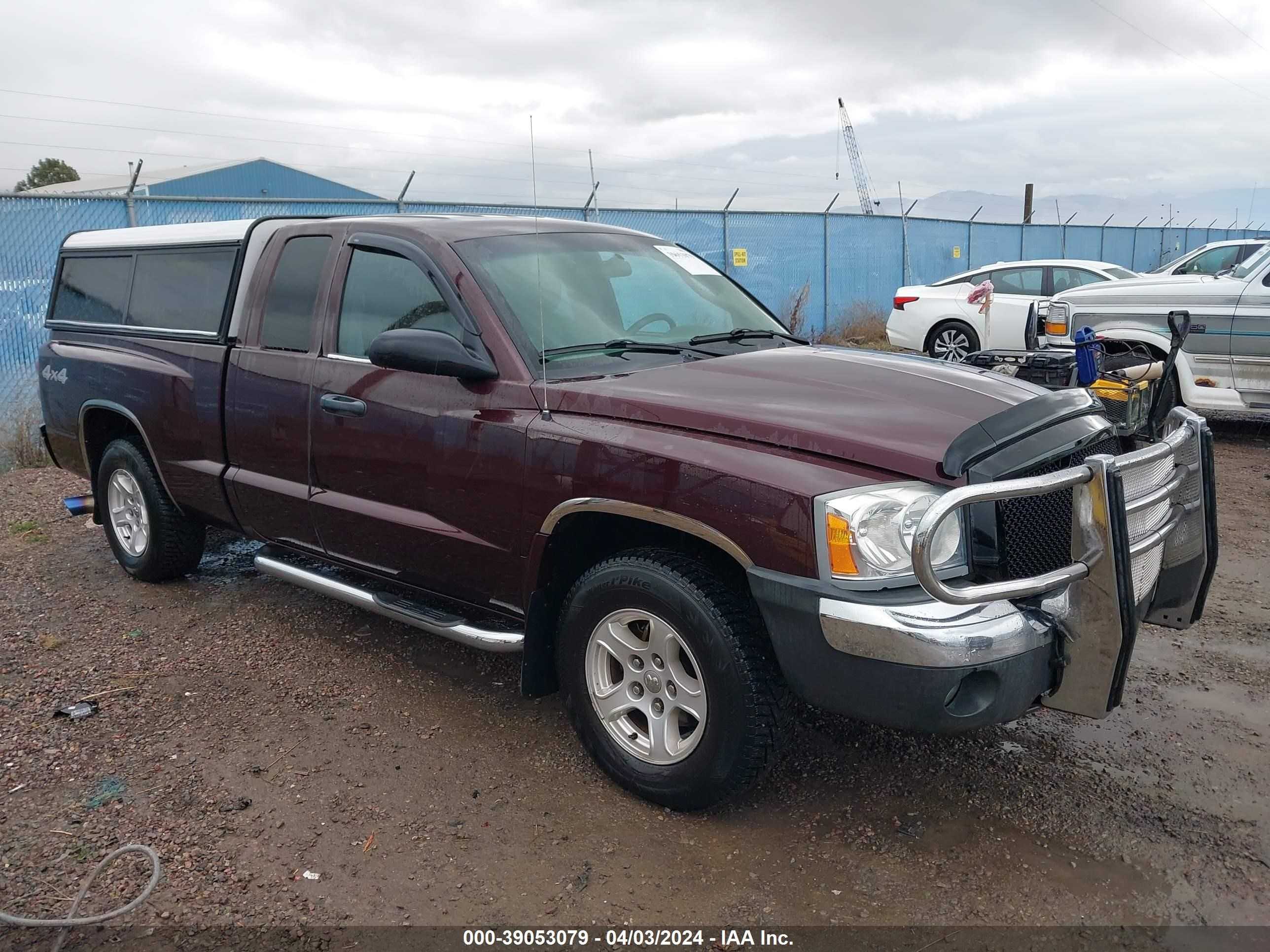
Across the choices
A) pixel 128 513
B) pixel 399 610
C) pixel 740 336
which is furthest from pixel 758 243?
pixel 399 610

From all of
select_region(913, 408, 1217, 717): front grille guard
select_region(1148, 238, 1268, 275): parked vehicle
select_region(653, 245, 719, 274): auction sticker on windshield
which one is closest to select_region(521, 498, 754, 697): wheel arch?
select_region(913, 408, 1217, 717): front grille guard

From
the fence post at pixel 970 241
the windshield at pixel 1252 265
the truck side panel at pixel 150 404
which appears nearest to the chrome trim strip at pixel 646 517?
the truck side panel at pixel 150 404

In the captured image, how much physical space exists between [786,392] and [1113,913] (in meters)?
1.74

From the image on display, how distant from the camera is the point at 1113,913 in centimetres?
271

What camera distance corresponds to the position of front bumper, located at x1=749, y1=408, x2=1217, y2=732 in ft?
8.56

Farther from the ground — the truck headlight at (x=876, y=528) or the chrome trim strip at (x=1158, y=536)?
the truck headlight at (x=876, y=528)

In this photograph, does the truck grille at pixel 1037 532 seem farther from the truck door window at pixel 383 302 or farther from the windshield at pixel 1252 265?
the windshield at pixel 1252 265

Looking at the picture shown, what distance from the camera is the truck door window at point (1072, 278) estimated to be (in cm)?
1288

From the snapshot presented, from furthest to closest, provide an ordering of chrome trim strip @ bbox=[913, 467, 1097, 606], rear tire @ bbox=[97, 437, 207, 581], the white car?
the white car
rear tire @ bbox=[97, 437, 207, 581]
chrome trim strip @ bbox=[913, 467, 1097, 606]

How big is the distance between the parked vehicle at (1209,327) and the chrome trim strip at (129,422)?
22.2 feet

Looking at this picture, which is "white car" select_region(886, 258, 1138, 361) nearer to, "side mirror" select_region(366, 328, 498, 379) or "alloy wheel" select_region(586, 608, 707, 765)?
"side mirror" select_region(366, 328, 498, 379)

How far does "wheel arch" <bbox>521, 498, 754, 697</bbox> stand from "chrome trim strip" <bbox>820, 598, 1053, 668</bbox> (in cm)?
44

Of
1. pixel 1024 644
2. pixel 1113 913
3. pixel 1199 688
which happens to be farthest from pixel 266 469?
pixel 1199 688

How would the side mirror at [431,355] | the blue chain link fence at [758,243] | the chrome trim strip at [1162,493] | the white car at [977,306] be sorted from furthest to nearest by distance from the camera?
the white car at [977,306] → the blue chain link fence at [758,243] → the side mirror at [431,355] → the chrome trim strip at [1162,493]
